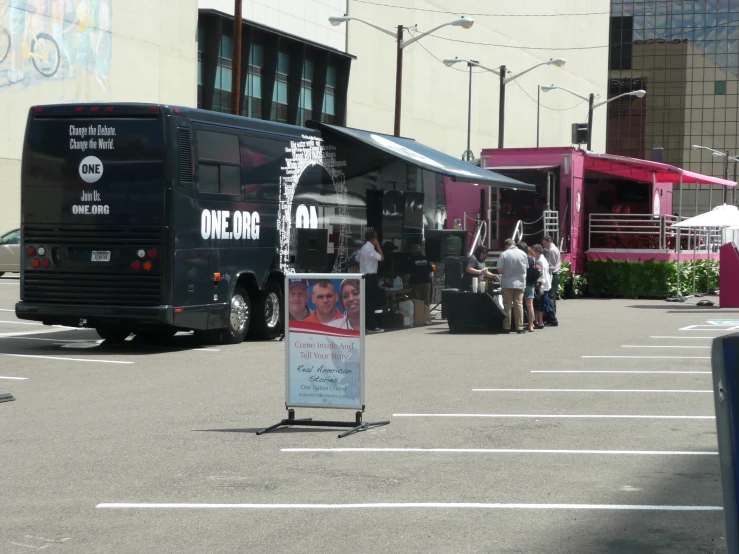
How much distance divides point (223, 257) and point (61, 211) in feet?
Answer: 7.66

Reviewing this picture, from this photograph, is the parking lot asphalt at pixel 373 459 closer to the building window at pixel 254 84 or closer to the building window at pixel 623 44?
the building window at pixel 254 84

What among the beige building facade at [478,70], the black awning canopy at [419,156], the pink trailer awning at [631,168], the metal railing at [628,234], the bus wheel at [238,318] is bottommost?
the bus wheel at [238,318]

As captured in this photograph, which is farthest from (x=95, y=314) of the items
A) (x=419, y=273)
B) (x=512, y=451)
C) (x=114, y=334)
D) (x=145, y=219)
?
(x=512, y=451)

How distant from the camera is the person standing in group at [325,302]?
1004 centimetres

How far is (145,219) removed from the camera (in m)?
16.1

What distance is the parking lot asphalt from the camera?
Answer: 6406 millimetres

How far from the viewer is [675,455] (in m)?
8.66

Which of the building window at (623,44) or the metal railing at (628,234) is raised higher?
the building window at (623,44)

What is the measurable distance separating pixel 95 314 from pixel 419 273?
26.2 ft

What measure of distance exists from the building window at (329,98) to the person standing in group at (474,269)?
32515 millimetres

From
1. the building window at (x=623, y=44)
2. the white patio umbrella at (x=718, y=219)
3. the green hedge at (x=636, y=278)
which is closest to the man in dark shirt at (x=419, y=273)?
the white patio umbrella at (x=718, y=219)

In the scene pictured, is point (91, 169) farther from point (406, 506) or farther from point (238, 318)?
point (406, 506)

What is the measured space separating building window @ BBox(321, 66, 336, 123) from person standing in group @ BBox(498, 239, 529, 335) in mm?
34135

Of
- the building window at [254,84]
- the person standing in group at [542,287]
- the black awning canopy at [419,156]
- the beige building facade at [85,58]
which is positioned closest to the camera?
the black awning canopy at [419,156]
